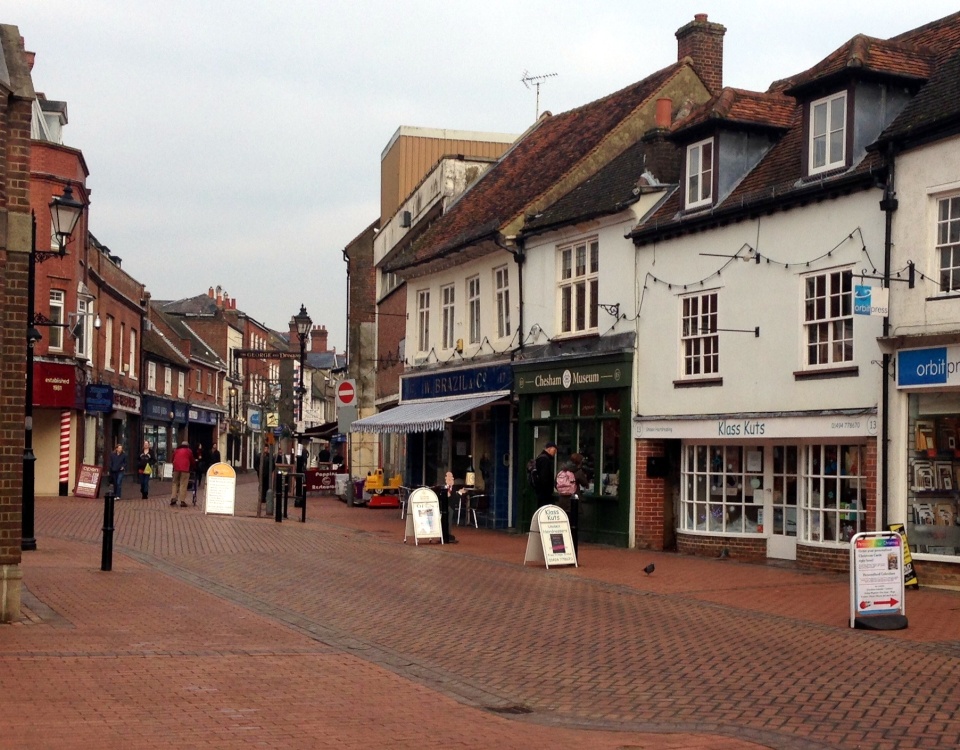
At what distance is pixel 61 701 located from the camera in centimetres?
859

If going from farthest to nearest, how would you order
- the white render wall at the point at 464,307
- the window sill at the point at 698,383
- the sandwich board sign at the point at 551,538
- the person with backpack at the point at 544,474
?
1. the white render wall at the point at 464,307
2. the person with backpack at the point at 544,474
3. the window sill at the point at 698,383
4. the sandwich board sign at the point at 551,538

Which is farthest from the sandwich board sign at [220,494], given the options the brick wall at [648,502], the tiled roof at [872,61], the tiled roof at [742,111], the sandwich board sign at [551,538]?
Answer: the tiled roof at [872,61]

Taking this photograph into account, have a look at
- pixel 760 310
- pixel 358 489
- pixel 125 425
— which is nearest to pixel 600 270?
pixel 760 310

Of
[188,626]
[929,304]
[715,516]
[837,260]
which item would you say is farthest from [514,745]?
[715,516]

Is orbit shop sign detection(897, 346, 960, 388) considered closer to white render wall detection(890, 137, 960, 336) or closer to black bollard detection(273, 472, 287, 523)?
white render wall detection(890, 137, 960, 336)

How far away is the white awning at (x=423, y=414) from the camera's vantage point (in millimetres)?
27078

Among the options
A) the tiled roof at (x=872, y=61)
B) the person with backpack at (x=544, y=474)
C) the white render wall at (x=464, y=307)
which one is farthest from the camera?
the white render wall at (x=464, y=307)

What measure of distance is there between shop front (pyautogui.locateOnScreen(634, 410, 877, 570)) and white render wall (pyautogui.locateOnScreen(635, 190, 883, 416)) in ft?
1.02

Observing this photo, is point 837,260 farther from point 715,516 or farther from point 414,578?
point 414,578

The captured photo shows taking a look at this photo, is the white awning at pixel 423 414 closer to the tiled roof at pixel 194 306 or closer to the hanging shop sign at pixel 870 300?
the hanging shop sign at pixel 870 300

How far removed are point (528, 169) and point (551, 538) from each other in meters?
14.6

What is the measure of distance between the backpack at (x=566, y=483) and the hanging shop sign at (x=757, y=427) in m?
1.69

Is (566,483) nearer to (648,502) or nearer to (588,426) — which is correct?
(648,502)

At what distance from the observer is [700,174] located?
71.6ft
